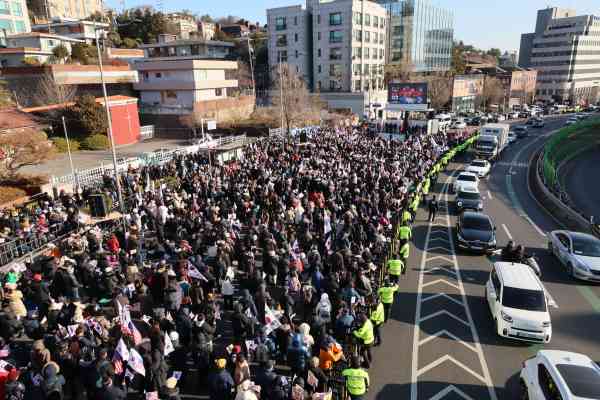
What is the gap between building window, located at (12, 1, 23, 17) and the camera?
6088 cm

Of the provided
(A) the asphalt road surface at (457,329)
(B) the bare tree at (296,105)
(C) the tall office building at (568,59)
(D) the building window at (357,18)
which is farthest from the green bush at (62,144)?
(C) the tall office building at (568,59)

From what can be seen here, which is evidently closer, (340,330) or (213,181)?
(340,330)

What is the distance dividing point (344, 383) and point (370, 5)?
73.5 m

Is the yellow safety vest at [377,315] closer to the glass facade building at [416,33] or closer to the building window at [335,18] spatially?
the building window at [335,18]

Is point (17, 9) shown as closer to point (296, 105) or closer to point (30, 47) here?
point (30, 47)

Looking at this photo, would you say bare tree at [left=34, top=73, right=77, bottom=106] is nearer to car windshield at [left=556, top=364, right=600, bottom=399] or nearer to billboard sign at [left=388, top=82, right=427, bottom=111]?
billboard sign at [left=388, top=82, right=427, bottom=111]

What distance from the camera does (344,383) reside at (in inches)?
334

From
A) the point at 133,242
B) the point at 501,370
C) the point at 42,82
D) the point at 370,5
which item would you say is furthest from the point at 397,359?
the point at 370,5

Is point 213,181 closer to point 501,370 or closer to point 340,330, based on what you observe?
point 340,330

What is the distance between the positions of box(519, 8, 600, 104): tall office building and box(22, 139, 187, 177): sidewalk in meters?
114

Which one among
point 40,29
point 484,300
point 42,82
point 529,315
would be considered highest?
point 40,29

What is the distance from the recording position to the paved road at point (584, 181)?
28.2 meters

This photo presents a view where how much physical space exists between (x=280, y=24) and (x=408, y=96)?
3857 cm

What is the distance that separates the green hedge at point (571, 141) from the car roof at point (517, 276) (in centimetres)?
2814
